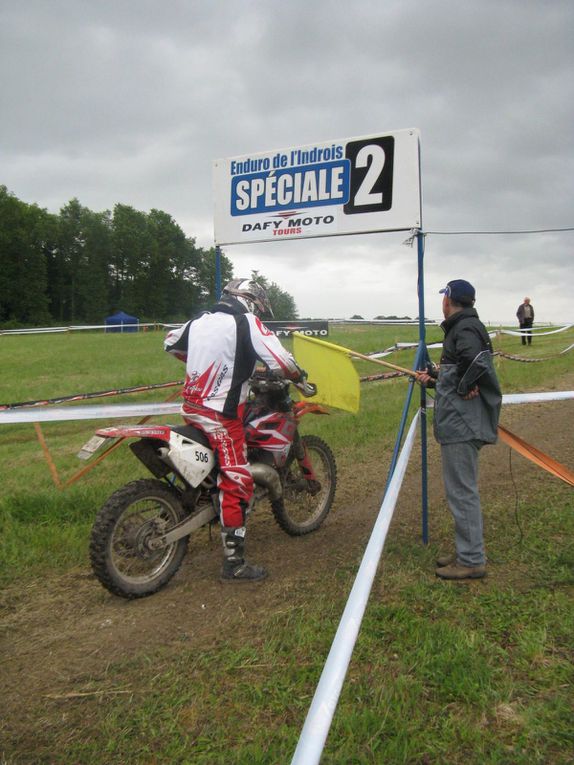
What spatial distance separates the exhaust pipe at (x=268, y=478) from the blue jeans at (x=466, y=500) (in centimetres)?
128

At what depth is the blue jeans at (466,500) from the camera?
13.3ft

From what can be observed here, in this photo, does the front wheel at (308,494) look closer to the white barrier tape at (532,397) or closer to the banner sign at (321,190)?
the white barrier tape at (532,397)

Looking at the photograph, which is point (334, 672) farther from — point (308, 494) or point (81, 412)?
point (81, 412)

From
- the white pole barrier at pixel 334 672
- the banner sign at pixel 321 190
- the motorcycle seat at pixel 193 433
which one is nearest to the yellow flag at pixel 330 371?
the motorcycle seat at pixel 193 433

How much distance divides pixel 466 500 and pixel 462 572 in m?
0.47

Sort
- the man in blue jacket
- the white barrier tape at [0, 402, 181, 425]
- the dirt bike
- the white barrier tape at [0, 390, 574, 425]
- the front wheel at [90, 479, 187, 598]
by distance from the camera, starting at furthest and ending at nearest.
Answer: the white barrier tape at [0, 402, 181, 425] < the white barrier tape at [0, 390, 574, 425] < the man in blue jacket < the dirt bike < the front wheel at [90, 479, 187, 598]

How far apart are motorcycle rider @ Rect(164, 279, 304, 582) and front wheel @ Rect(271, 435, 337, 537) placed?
27.5 inches

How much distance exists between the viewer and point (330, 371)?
14.9ft

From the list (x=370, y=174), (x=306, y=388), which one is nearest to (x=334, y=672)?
(x=306, y=388)

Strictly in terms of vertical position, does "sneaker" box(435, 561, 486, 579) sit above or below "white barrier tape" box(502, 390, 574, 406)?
below

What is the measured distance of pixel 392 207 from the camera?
4.76 metres

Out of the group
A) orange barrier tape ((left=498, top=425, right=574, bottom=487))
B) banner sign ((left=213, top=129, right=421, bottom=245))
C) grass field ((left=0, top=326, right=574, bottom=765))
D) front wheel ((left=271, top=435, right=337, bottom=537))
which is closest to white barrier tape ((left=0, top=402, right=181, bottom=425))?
grass field ((left=0, top=326, right=574, bottom=765))

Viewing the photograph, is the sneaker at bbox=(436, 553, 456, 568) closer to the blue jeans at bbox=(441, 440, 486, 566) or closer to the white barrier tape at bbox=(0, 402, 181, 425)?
the blue jeans at bbox=(441, 440, 486, 566)

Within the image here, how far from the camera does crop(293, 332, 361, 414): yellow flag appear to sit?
4.39 metres
